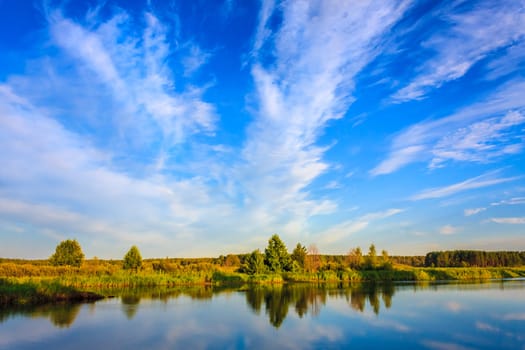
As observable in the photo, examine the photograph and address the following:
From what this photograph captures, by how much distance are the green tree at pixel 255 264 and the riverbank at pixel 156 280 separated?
258 cm

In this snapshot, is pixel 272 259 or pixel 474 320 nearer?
pixel 474 320

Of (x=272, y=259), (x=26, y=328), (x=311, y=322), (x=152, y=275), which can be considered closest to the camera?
(x=26, y=328)

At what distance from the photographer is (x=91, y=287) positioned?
31.8 meters

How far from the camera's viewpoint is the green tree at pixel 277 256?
48750mm

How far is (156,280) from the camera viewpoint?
36.6 meters

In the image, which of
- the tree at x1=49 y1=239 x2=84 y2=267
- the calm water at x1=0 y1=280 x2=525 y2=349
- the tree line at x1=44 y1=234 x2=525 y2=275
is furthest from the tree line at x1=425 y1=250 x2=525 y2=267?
the tree at x1=49 y1=239 x2=84 y2=267

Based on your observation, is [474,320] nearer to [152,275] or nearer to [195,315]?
[195,315]

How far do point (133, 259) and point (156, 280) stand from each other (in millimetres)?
12189

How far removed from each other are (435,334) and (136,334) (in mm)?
11200

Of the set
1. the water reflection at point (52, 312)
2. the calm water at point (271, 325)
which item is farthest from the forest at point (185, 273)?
the calm water at point (271, 325)

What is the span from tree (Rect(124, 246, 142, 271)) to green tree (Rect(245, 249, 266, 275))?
1386cm

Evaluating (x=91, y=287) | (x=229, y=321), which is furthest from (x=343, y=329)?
(x=91, y=287)

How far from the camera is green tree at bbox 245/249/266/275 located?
46.2 m

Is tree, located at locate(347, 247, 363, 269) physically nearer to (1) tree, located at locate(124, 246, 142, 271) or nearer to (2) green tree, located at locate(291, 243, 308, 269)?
(2) green tree, located at locate(291, 243, 308, 269)
